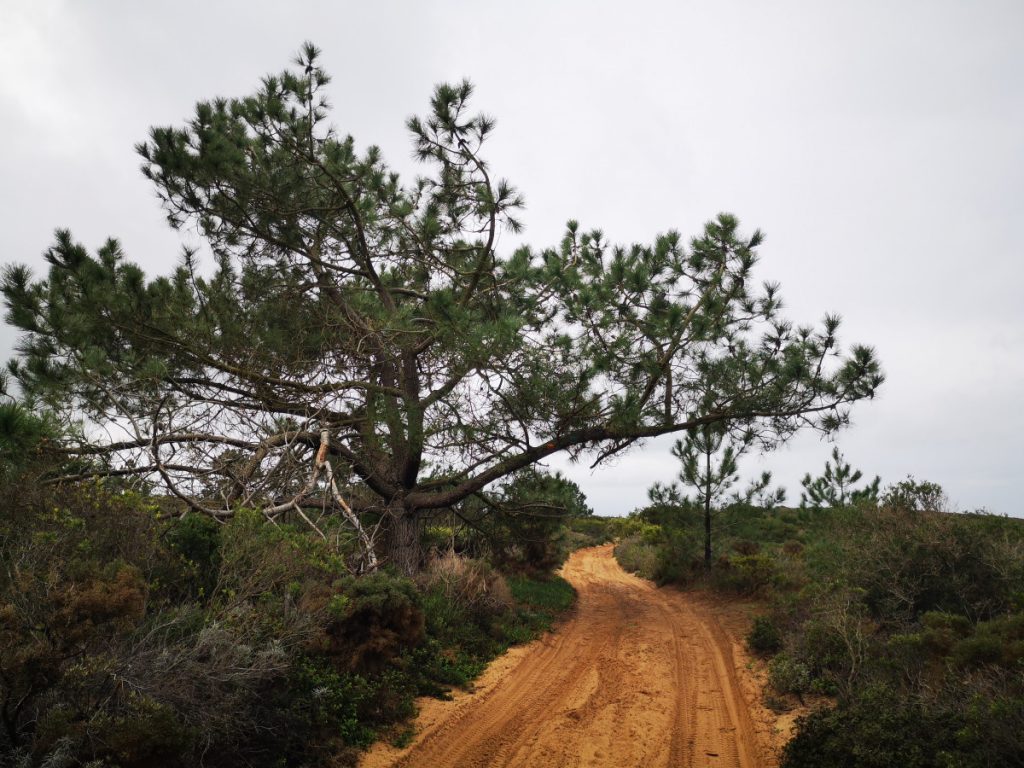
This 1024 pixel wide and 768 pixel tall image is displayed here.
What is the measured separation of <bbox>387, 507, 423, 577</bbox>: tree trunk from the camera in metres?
11.0

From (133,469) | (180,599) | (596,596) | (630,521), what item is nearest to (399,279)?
(133,469)

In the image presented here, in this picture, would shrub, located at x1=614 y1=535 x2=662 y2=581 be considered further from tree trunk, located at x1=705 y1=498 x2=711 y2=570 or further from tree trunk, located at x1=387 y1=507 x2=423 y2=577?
tree trunk, located at x1=387 y1=507 x2=423 y2=577

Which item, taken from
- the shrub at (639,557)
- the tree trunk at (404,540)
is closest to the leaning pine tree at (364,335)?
the tree trunk at (404,540)

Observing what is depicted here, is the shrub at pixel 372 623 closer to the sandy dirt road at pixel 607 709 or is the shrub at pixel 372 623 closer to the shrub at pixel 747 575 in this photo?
the sandy dirt road at pixel 607 709

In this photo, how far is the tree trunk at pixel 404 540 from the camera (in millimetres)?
10962

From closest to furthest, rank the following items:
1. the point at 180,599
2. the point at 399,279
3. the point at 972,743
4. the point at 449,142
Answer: the point at 972,743
the point at 180,599
the point at 449,142
the point at 399,279

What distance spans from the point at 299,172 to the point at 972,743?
10.8m

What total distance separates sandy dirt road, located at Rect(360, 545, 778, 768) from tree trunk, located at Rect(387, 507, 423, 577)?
2.62m

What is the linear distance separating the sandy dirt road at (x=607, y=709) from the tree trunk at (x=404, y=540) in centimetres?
262

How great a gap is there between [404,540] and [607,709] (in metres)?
5.14

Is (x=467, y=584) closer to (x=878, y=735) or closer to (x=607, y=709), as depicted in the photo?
(x=607, y=709)

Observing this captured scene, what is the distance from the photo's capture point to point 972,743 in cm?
440

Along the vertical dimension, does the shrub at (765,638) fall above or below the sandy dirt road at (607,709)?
above

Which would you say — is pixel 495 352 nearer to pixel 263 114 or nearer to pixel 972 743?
pixel 263 114
